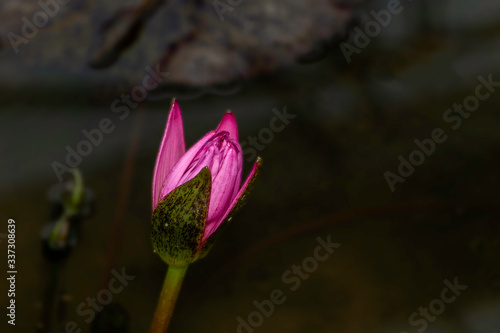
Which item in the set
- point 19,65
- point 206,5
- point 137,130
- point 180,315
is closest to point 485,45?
point 206,5

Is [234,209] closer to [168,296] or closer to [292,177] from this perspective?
[168,296]

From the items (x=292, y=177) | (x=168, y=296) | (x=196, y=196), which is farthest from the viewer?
(x=292, y=177)

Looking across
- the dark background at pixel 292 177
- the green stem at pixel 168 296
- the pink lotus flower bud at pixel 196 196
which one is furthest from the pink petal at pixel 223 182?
the dark background at pixel 292 177

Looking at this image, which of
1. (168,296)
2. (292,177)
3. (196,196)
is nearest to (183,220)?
(196,196)

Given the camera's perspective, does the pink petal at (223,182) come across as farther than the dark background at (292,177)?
No

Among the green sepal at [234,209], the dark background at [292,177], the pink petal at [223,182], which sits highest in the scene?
the pink petal at [223,182]

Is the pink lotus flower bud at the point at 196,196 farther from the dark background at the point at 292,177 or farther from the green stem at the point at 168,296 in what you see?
the dark background at the point at 292,177
